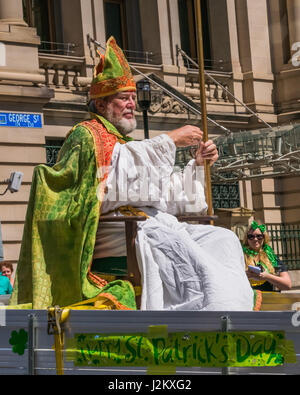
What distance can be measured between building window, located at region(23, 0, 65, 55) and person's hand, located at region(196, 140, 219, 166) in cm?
1308

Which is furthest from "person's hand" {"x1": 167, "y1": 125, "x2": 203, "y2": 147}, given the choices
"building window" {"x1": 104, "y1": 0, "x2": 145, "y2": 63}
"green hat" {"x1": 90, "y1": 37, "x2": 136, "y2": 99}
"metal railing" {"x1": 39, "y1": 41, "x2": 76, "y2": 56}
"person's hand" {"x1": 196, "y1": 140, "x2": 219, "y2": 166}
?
"building window" {"x1": 104, "y1": 0, "x2": 145, "y2": 63}

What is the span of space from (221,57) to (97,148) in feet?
51.2

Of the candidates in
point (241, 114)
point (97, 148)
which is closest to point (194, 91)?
point (241, 114)

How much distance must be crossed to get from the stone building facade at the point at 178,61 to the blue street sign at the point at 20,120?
0.08m

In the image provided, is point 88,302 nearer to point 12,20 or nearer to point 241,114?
point 12,20

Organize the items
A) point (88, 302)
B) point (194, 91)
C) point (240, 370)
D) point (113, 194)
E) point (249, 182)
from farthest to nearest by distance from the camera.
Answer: point (249, 182), point (194, 91), point (113, 194), point (88, 302), point (240, 370)

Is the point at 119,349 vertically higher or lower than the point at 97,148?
lower

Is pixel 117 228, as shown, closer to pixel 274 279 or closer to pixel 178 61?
pixel 274 279

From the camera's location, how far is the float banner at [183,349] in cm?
395

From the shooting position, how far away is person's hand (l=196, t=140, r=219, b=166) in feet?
18.6

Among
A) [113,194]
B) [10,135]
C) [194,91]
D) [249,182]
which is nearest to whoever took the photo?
[113,194]

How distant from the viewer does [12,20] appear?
51.9 ft

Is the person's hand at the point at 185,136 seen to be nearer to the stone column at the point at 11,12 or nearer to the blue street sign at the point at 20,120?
the blue street sign at the point at 20,120

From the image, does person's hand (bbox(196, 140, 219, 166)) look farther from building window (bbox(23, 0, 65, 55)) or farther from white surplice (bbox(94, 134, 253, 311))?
building window (bbox(23, 0, 65, 55))
